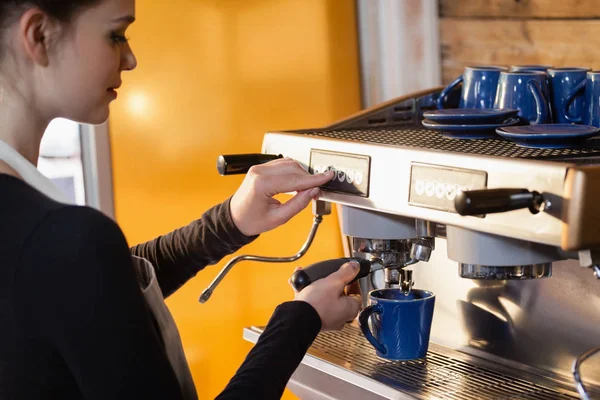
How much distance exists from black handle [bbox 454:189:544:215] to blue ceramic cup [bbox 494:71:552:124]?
0.29 metres

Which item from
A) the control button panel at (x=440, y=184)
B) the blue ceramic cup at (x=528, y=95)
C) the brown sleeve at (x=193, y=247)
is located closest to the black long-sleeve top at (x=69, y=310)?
the control button panel at (x=440, y=184)

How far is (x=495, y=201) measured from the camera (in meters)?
0.78

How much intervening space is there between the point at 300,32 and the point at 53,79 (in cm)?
124

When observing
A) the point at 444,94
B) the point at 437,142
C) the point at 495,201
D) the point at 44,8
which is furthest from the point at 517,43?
the point at 44,8

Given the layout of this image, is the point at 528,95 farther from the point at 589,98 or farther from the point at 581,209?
the point at 581,209

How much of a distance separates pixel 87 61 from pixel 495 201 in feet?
1.32

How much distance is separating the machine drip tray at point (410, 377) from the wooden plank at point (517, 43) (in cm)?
69

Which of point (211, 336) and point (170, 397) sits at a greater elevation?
point (170, 397)

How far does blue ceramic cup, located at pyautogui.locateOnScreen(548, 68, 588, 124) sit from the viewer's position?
1.06m

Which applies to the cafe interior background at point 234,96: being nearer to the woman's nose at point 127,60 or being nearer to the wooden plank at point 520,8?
the wooden plank at point 520,8

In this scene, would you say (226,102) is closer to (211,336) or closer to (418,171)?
(211,336)

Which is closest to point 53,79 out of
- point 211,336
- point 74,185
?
point 74,185

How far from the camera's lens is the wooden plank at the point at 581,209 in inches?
29.7

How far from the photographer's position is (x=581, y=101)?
1059 millimetres
